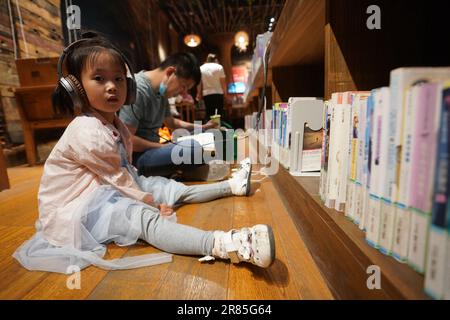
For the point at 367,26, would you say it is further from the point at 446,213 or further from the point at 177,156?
the point at 177,156

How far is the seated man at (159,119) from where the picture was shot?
145cm

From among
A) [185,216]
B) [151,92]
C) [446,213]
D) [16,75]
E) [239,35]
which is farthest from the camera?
[239,35]

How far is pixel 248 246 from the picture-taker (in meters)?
0.64

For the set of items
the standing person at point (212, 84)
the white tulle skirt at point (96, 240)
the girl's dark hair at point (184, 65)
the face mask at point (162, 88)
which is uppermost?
the standing person at point (212, 84)

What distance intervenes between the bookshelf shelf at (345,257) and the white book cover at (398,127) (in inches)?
1.8

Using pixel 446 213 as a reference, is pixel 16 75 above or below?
above

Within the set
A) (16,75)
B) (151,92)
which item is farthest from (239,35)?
(151,92)

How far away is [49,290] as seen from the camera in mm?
618

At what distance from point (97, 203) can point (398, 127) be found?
0.77 metres

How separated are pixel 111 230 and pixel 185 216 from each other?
1.06ft

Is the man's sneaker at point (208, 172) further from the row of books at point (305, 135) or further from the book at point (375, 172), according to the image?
the book at point (375, 172)

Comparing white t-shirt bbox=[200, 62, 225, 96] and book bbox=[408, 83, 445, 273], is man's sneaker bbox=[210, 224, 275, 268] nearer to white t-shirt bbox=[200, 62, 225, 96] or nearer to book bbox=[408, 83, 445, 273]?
book bbox=[408, 83, 445, 273]

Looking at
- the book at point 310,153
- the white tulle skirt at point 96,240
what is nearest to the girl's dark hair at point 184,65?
the book at point 310,153

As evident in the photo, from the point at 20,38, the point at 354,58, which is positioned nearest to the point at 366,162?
the point at 354,58
